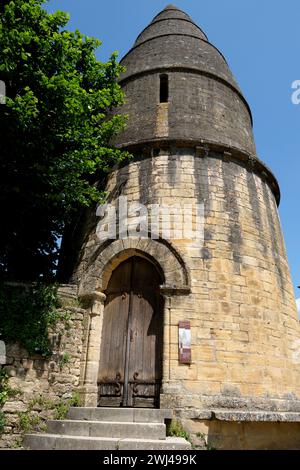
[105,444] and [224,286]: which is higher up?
[224,286]

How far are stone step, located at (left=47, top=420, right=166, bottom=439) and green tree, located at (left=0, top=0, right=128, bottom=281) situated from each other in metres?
3.82

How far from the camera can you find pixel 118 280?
24.6 ft

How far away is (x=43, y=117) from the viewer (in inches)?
252

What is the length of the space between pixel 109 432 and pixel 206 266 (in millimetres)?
3221

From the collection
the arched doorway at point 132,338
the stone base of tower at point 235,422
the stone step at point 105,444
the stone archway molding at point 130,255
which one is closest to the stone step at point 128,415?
the stone base of tower at point 235,422

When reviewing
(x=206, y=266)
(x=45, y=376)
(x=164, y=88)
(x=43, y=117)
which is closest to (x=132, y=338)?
(x=45, y=376)

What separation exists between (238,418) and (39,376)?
11.0 ft

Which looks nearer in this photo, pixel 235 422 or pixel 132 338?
pixel 235 422

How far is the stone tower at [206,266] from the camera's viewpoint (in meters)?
6.23

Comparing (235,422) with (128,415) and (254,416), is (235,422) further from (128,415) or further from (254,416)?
(128,415)

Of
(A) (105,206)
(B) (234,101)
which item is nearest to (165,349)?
(A) (105,206)

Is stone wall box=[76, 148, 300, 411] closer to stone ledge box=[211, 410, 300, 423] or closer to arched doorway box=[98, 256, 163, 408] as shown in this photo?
stone ledge box=[211, 410, 300, 423]

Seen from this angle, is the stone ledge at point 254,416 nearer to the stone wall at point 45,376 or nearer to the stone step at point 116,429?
the stone step at point 116,429

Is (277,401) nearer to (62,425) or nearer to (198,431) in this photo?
(198,431)
